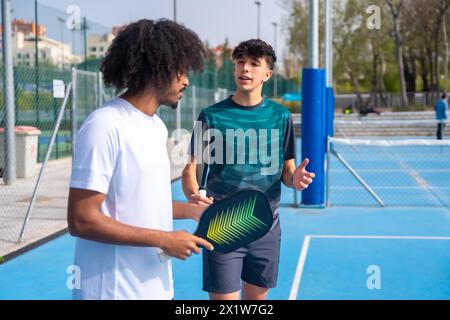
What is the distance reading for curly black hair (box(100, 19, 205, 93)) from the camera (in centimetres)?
243

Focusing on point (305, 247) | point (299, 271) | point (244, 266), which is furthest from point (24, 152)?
point (244, 266)

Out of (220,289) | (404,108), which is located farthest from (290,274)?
(404,108)

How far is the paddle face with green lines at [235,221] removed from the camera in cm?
258

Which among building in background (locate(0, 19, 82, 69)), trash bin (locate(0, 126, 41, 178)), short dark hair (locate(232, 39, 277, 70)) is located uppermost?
building in background (locate(0, 19, 82, 69))

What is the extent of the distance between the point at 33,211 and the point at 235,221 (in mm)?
8318

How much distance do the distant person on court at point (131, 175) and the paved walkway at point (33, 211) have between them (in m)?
5.34

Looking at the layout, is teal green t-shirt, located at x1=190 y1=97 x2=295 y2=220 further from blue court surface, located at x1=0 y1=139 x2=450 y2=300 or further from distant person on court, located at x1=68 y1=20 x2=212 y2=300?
blue court surface, located at x1=0 y1=139 x2=450 y2=300

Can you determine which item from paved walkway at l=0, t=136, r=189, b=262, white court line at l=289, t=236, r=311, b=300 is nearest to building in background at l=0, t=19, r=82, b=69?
paved walkway at l=0, t=136, r=189, b=262

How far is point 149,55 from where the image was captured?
242cm

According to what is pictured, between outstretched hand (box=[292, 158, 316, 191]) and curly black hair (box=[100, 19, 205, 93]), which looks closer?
curly black hair (box=[100, 19, 205, 93])

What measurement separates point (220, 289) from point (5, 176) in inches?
443

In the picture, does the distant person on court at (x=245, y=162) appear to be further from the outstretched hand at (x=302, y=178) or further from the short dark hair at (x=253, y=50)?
the outstretched hand at (x=302, y=178)

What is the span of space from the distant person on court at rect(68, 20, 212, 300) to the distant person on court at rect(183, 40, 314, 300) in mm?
1258

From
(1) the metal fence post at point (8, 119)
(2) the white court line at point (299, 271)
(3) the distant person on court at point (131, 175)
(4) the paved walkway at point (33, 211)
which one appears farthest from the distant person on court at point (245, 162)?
(1) the metal fence post at point (8, 119)
